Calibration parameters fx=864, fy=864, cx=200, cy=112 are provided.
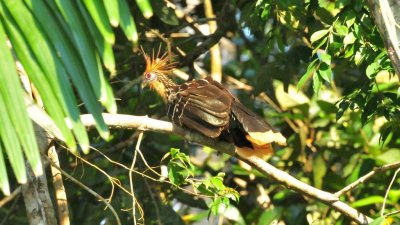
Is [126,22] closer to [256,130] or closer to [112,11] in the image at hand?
[112,11]

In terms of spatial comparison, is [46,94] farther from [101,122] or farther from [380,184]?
[380,184]

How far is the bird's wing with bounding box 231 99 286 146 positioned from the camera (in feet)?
13.6

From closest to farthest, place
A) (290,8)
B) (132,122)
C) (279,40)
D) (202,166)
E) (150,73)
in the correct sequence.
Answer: (132,122) → (290,8) → (279,40) → (150,73) → (202,166)

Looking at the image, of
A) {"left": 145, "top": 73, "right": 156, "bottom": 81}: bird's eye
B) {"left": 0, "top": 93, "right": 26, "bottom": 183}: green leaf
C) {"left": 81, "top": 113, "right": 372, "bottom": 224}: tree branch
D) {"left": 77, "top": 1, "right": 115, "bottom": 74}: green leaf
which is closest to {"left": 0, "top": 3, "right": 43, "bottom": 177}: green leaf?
{"left": 0, "top": 93, "right": 26, "bottom": 183}: green leaf

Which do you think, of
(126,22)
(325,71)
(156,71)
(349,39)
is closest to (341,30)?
(349,39)

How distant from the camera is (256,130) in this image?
4195mm

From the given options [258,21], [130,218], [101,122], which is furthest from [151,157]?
[101,122]

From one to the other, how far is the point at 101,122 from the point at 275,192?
4268 millimetres

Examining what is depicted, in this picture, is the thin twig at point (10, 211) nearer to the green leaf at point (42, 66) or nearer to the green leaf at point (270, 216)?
the green leaf at point (270, 216)

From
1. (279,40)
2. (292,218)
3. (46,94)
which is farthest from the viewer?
(292,218)

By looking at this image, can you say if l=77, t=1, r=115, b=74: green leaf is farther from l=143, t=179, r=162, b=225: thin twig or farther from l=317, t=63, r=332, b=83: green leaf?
l=143, t=179, r=162, b=225: thin twig

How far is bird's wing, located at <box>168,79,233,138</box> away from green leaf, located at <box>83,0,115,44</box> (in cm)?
190

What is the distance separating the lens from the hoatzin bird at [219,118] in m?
4.23

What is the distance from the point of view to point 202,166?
664 cm
